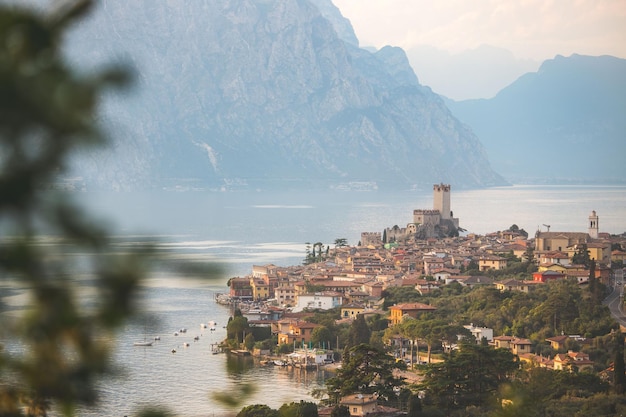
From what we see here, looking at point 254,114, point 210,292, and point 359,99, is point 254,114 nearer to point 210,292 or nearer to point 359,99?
point 359,99

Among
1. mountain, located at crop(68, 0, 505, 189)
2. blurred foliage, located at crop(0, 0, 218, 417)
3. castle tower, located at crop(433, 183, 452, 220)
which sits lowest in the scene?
blurred foliage, located at crop(0, 0, 218, 417)

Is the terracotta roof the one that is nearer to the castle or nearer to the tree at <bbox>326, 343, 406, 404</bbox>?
the tree at <bbox>326, 343, 406, 404</bbox>

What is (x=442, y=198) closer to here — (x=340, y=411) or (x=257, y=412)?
(x=340, y=411)

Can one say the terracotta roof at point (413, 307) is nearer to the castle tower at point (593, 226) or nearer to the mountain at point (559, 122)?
the castle tower at point (593, 226)

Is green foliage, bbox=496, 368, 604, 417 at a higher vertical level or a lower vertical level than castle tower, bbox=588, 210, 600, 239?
lower

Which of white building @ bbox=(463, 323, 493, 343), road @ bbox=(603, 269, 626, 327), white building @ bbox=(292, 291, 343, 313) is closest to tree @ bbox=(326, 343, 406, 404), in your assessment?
white building @ bbox=(463, 323, 493, 343)

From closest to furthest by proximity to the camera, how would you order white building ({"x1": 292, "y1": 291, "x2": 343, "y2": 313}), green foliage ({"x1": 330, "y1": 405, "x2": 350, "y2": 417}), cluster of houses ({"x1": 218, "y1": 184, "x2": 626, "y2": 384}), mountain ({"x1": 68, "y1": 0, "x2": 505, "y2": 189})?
green foliage ({"x1": 330, "y1": 405, "x2": 350, "y2": 417}), cluster of houses ({"x1": 218, "y1": 184, "x2": 626, "y2": 384}), white building ({"x1": 292, "y1": 291, "x2": 343, "y2": 313}), mountain ({"x1": 68, "y1": 0, "x2": 505, "y2": 189})

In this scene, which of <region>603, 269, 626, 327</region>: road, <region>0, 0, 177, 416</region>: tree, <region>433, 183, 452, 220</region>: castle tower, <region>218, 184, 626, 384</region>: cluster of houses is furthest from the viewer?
<region>433, 183, 452, 220</region>: castle tower
